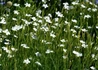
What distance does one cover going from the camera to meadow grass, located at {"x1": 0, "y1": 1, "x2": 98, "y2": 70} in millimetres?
3459

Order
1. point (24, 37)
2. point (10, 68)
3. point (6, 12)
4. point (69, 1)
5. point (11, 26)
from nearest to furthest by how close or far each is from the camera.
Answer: point (10, 68) → point (24, 37) → point (11, 26) → point (6, 12) → point (69, 1)

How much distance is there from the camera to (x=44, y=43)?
375 centimetres

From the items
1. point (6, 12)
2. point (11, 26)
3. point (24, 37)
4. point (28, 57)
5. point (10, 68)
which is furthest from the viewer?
point (6, 12)

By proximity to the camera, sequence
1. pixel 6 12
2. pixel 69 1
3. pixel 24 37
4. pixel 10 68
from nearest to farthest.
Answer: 1. pixel 10 68
2. pixel 24 37
3. pixel 6 12
4. pixel 69 1

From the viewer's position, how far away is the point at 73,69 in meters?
3.47

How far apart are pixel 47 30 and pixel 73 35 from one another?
32cm

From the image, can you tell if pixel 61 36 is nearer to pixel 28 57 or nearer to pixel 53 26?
pixel 53 26

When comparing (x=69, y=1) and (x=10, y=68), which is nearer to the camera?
(x=10, y=68)

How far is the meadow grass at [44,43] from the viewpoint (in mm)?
3459

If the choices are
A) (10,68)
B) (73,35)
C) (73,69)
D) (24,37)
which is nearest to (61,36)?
(73,35)

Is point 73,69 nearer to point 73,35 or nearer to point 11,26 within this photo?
point 73,35

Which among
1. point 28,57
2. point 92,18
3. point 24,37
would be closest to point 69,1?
point 92,18

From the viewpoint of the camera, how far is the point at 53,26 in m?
4.25

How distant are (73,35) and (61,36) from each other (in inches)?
7.1
